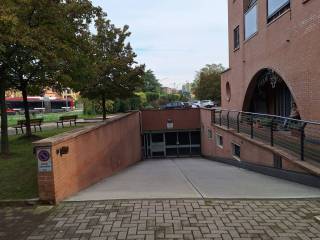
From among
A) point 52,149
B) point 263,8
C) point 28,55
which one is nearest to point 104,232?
point 52,149

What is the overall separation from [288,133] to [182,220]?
6.33 m

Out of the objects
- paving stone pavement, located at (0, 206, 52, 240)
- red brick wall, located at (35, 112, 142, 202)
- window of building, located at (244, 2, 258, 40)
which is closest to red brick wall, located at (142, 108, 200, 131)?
window of building, located at (244, 2, 258, 40)

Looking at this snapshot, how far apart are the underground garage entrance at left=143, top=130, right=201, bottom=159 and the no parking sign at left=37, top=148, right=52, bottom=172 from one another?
26.9 m

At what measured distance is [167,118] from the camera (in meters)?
33.9

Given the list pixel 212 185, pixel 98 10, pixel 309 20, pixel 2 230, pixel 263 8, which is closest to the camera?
pixel 2 230

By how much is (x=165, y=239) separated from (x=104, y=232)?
96 centimetres

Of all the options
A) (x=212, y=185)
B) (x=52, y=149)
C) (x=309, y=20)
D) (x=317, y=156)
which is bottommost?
(x=212, y=185)

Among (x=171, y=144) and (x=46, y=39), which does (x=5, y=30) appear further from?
(x=171, y=144)

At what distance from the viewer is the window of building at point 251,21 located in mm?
19984

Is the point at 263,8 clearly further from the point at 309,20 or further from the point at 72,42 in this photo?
the point at 72,42

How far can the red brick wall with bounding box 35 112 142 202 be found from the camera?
7184 mm

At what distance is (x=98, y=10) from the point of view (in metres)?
14.2

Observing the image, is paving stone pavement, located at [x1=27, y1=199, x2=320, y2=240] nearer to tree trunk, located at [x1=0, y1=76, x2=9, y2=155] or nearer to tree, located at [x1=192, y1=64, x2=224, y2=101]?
tree trunk, located at [x1=0, y1=76, x2=9, y2=155]

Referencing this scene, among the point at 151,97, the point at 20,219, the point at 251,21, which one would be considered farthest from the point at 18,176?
the point at 151,97
